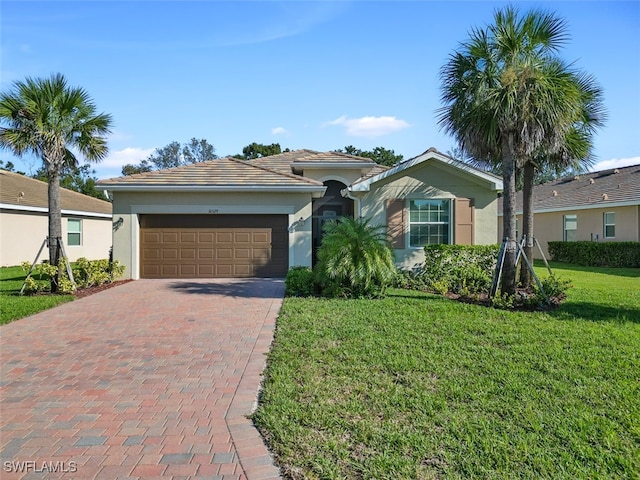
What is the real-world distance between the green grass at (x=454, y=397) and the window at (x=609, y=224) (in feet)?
46.8

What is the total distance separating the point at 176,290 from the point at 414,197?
8333 mm

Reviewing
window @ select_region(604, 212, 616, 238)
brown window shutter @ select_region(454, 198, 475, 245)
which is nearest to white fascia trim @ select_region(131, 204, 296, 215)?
brown window shutter @ select_region(454, 198, 475, 245)

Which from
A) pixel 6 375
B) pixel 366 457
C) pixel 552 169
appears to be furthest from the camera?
pixel 552 169

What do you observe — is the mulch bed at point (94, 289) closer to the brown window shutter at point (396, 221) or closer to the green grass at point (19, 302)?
the green grass at point (19, 302)

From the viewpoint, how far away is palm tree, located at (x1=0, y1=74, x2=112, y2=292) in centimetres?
1102

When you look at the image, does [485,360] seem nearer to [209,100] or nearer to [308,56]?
[308,56]

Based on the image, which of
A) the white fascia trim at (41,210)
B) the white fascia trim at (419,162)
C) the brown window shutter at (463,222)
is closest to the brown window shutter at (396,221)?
the white fascia trim at (419,162)

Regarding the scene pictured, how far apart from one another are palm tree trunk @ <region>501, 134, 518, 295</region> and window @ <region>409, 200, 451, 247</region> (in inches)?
184

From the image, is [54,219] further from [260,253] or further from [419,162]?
[419,162]

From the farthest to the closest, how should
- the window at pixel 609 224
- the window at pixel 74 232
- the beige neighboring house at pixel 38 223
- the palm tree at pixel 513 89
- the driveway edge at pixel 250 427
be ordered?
the window at pixel 74 232, the window at pixel 609 224, the beige neighboring house at pixel 38 223, the palm tree at pixel 513 89, the driveway edge at pixel 250 427

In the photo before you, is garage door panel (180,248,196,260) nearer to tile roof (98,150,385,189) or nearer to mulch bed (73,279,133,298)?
mulch bed (73,279,133,298)

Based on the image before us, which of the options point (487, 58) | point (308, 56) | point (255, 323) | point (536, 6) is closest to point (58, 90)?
point (308, 56)

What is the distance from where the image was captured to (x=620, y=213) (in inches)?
770

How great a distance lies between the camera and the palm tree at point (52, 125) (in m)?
11.0
